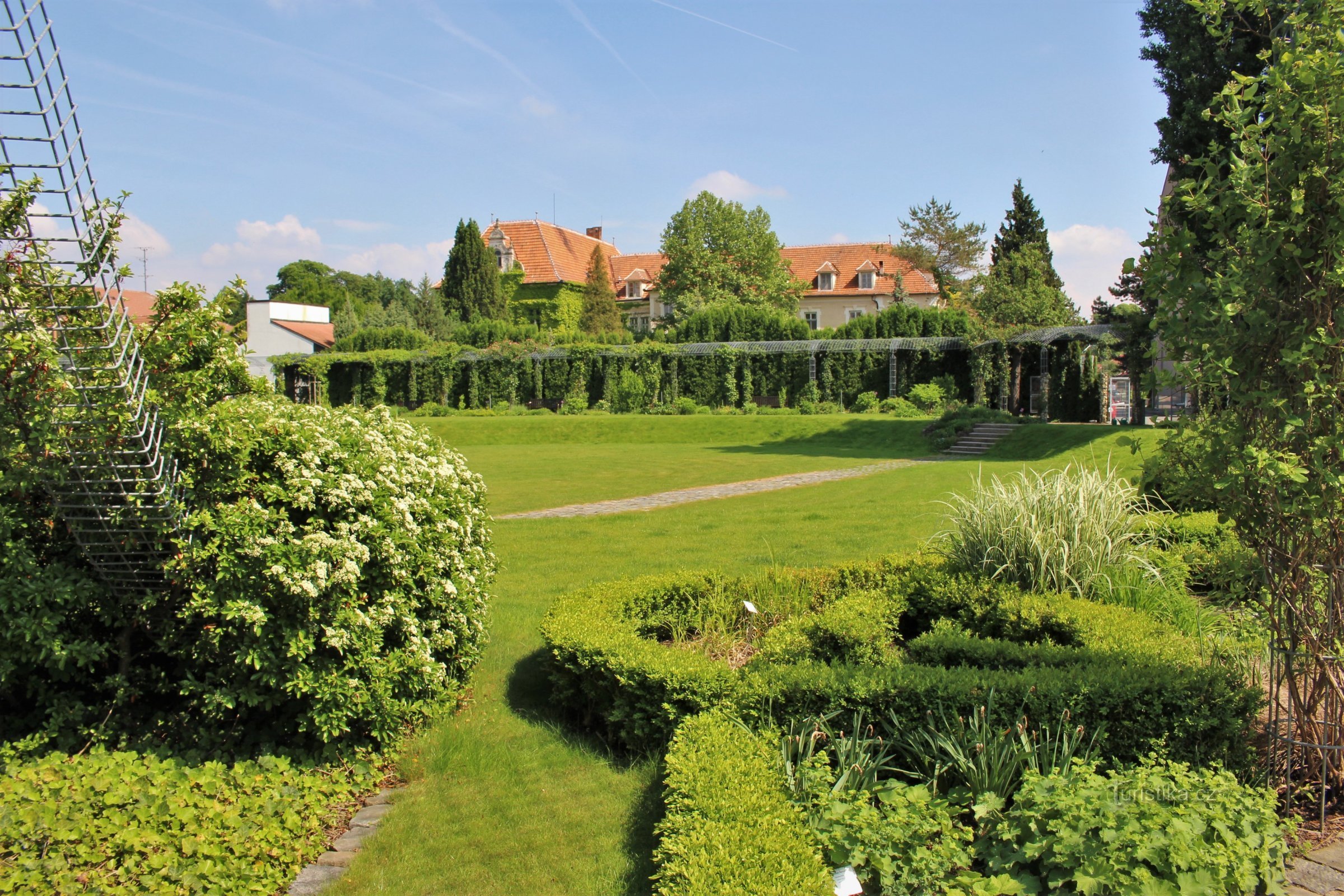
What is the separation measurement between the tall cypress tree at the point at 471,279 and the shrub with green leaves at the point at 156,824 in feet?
163

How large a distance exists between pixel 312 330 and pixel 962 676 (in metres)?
55.7

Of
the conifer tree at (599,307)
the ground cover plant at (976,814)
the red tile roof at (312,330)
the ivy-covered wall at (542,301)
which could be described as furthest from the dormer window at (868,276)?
the ground cover plant at (976,814)

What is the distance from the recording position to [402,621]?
424cm

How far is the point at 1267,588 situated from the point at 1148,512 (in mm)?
4371

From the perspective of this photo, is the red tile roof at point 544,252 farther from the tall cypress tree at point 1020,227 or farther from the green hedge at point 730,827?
the green hedge at point 730,827

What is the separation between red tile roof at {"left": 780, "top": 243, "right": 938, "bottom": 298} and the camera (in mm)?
52656

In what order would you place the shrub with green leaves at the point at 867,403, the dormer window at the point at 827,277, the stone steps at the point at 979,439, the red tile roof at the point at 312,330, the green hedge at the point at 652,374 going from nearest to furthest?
the stone steps at the point at 979,439 < the green hedge at the point at 652,374 < the shrub with green leaves at the point at 867,403 < the red tile roof at the point at 312,330 < the dormer window at the point at 827,277

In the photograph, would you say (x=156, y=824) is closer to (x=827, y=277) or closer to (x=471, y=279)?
(x=471, y=279)

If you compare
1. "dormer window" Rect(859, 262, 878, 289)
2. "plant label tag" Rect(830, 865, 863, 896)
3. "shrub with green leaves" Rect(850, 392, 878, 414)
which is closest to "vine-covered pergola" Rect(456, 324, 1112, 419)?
"shrub with green leaves" Rect(850, 392, 878, 414)

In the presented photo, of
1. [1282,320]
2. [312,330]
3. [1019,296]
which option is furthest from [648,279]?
[1282,320]

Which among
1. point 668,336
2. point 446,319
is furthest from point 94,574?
point 446,319

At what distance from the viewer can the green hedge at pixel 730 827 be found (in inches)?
108

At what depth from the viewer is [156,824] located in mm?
3252

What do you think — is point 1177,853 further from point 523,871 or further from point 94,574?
point 94,574
